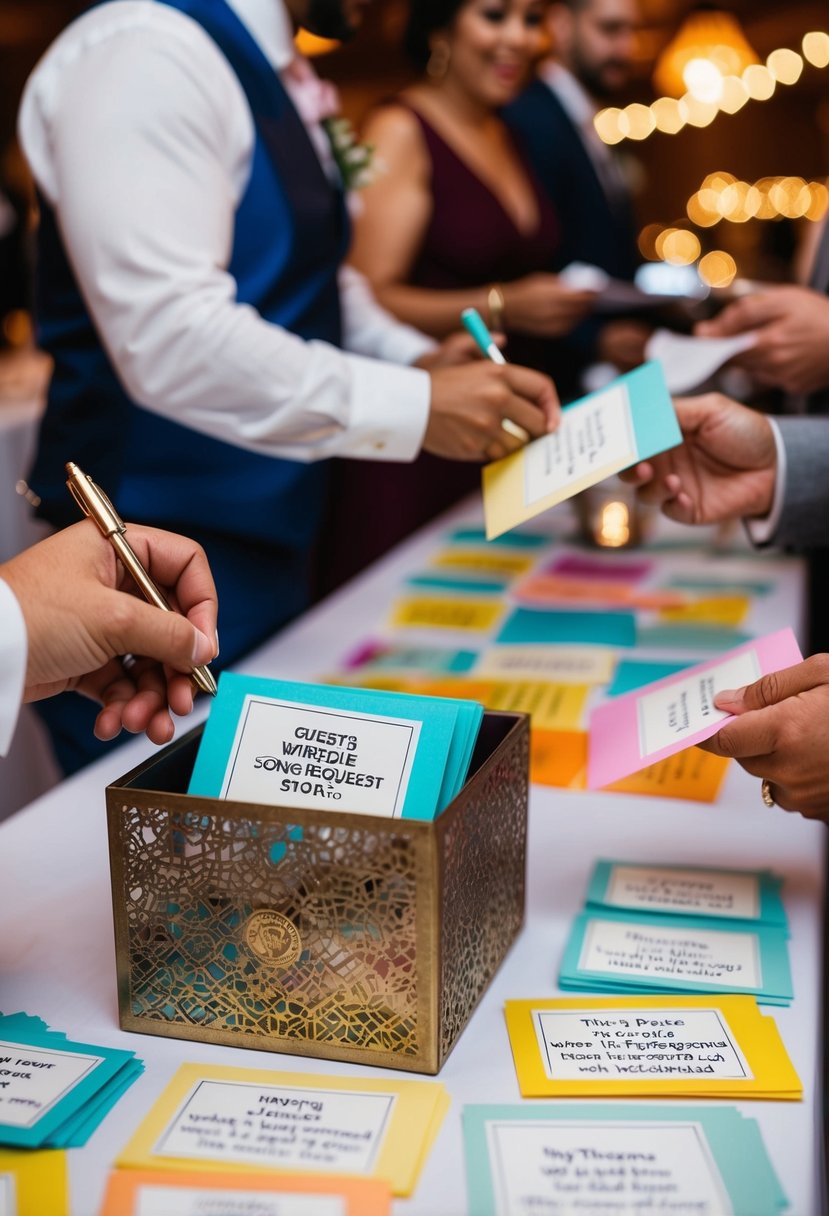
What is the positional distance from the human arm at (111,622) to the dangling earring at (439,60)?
7.21 feet

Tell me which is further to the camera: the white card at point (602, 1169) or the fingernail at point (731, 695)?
the fingernail at point (731, 695)

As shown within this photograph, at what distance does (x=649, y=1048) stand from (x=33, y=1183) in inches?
15.4

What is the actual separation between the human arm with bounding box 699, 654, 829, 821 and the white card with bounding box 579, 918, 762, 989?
0.12 metres

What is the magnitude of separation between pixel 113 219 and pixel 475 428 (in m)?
0.47

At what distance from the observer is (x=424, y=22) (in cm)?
272

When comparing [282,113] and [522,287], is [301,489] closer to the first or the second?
[282,113]

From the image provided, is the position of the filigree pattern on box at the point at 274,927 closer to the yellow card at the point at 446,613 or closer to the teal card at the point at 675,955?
the teal card at the point at 675,955

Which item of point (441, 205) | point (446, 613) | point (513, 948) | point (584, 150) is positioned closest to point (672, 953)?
point (513, 948)

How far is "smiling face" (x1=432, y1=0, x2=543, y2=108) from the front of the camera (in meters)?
2.62

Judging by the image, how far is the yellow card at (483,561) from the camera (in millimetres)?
2011

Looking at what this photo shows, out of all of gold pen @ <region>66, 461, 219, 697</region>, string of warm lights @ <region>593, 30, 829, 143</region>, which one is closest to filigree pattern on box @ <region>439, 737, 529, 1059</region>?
gold pen @ <region>66, 461, 219, 697</region>

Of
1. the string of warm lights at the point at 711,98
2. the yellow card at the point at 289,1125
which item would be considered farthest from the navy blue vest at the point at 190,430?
the string of warm lights at the point at 711,98

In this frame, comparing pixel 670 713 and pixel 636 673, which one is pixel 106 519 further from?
pixel 636 673

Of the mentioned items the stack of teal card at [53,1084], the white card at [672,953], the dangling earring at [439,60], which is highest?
the dangling earring at [439,60]
